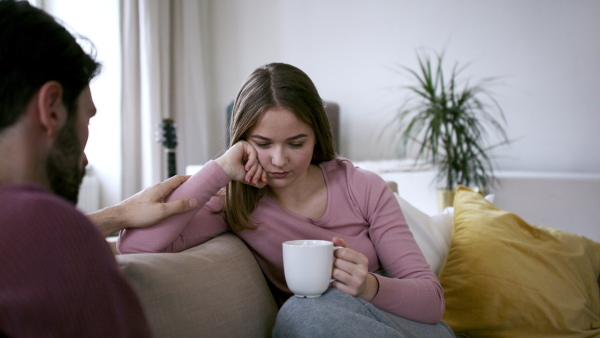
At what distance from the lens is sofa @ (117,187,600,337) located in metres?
0.86

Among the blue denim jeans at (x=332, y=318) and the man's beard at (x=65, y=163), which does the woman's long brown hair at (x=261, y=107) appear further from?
the man's beard at (x=65, y=163)

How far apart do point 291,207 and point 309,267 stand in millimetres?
390

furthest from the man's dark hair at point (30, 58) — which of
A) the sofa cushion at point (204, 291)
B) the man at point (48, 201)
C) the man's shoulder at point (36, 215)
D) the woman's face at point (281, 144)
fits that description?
the woman's face at point (281, 144)

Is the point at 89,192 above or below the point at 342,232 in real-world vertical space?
below

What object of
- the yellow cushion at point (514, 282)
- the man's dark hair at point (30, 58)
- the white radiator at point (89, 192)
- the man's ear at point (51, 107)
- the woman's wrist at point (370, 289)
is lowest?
the white radiator at point (89, 192)

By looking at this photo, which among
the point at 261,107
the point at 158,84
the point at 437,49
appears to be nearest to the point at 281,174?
the point at 261,107

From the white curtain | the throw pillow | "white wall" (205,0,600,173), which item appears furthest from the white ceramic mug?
the white curtain

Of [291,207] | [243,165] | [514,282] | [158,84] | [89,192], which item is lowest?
[89,192]

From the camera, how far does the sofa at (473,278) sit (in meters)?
0.86

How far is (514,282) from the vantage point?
1392 mm

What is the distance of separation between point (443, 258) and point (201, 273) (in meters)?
0.91

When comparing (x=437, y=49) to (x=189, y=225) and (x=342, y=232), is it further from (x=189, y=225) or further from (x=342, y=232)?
(x=189, y=225)

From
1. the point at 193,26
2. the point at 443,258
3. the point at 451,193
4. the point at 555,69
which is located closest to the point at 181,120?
the point at 193,26

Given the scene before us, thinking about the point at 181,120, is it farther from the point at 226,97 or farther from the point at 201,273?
the point at 201,273
